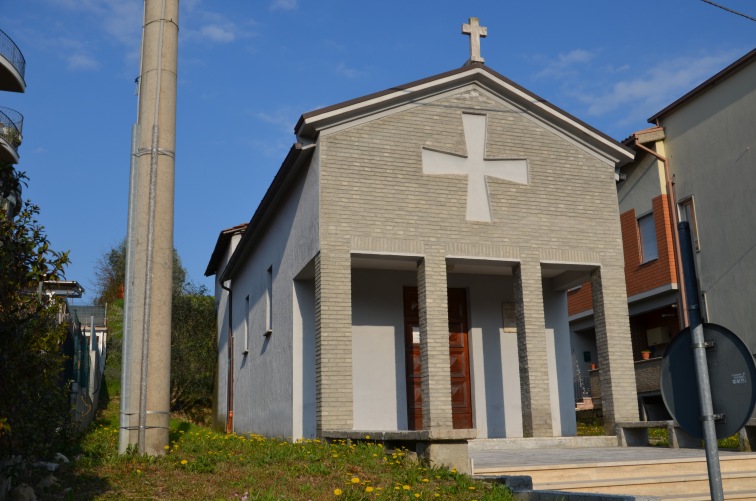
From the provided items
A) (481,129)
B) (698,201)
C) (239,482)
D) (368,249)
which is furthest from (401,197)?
(698,201)

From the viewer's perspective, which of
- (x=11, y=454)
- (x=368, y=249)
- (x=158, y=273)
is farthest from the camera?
(x=368, y=249)

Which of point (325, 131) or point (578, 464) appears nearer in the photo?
point (578, 464)

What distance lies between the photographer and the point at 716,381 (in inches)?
199

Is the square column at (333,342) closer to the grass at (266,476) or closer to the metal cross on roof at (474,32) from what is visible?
the grass at (266,476)

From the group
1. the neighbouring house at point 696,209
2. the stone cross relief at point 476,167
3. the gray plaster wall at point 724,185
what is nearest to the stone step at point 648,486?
the stone cross relief at point 476,167

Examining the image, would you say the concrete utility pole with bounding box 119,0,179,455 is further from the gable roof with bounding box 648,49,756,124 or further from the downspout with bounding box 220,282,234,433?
the gable roof with bounding box 648,49,756,124

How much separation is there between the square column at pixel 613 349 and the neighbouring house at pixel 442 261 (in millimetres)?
28

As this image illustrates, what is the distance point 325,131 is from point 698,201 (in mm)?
13550

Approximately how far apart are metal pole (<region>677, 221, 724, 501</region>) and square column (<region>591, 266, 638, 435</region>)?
871 centimetres

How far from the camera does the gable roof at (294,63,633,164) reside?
13094 mm

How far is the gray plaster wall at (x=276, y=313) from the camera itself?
45.5ft

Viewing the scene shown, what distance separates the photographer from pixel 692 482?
910 centimetres

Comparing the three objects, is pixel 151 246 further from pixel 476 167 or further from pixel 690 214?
pixel 690 214

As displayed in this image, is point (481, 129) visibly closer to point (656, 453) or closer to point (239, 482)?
point (656, 453)
